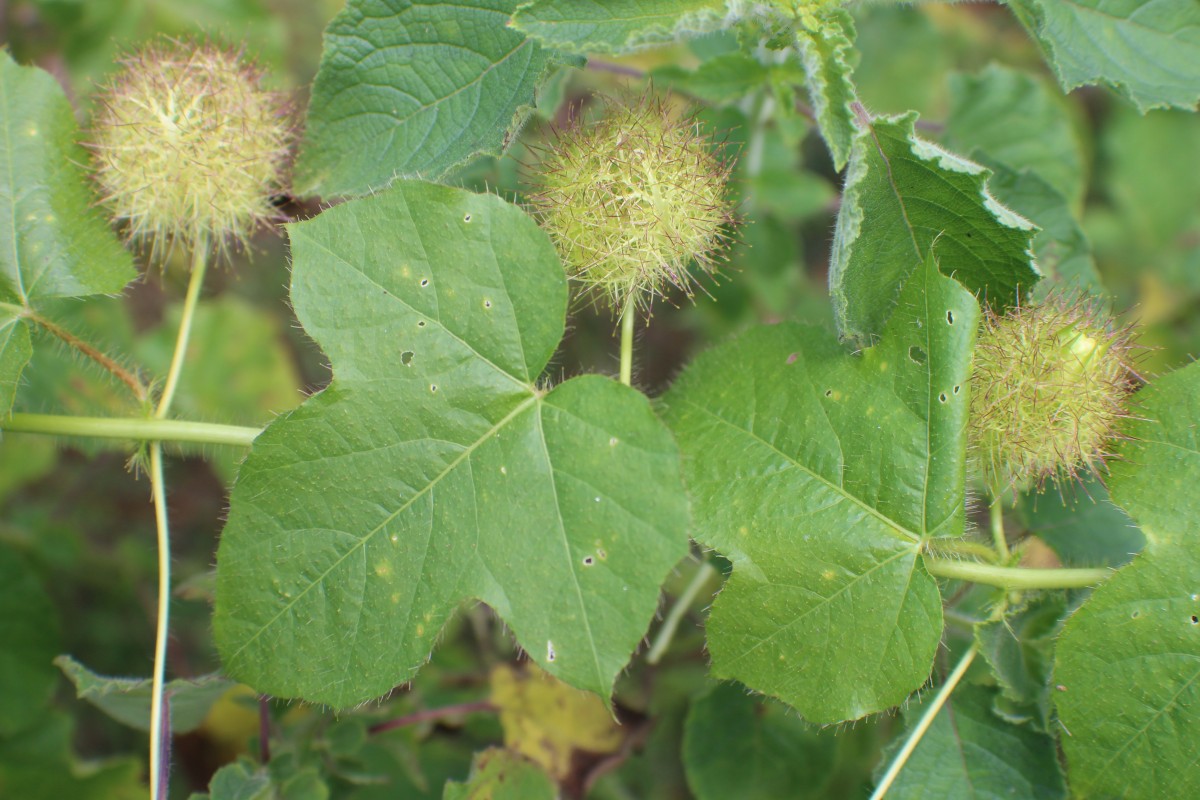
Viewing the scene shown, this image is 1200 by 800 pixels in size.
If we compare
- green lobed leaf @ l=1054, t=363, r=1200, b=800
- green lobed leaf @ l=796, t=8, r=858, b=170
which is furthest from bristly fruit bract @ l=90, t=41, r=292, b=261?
green lobed leaf @ l=1054, t=363, r=1200, b=800

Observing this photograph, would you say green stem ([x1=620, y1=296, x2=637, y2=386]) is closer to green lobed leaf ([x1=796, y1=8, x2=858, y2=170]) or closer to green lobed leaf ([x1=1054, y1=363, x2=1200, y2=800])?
green lobed leaf ([x1=796, y1=8, x2=858, y2=170])

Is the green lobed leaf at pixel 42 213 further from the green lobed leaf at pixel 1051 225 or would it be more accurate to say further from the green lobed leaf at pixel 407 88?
the green lobed leaf at pixel 1051 225

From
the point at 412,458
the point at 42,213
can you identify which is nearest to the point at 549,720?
the point at 412,458

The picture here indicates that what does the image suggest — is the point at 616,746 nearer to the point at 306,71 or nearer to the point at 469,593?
the point at 469,593

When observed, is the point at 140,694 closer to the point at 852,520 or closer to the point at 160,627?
the point at 160,627

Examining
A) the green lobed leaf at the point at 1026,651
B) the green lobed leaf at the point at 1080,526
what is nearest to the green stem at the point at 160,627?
the green lobed leaf at the point at 1026,651
